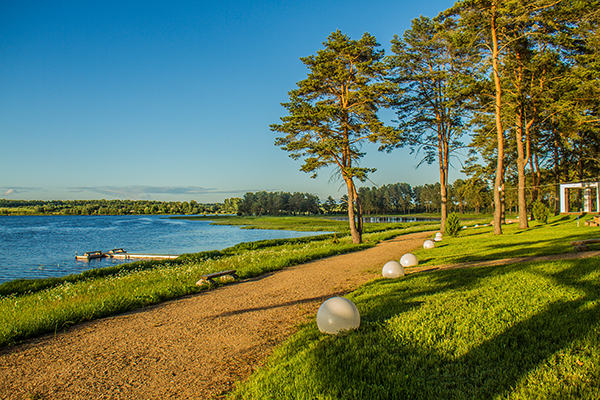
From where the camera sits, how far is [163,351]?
14.4 feet

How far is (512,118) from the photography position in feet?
63.6

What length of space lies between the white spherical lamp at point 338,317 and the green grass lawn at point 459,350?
0.11 meters

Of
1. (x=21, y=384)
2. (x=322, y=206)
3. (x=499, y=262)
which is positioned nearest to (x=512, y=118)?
(x=499, y=262)

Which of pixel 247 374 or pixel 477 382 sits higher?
pixel 477 382

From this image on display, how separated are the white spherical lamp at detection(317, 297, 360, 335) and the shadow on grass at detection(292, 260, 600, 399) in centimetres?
14

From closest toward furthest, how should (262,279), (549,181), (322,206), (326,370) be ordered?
(326,370), (262,279), (549,181), (322,206)

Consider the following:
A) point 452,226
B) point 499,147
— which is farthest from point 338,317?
point 499,147

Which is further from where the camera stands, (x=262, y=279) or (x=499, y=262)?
(x=262, y=279)

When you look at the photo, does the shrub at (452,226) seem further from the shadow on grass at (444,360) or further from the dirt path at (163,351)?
the shadow on grass at (444,360)

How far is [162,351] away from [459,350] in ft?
12.4

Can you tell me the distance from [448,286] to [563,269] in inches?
94.5

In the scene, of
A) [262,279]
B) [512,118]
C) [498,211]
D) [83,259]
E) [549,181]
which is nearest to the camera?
[262,279]

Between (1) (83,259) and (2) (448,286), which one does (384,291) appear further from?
(1) (83,259)

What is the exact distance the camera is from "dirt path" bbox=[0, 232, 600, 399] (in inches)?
136
